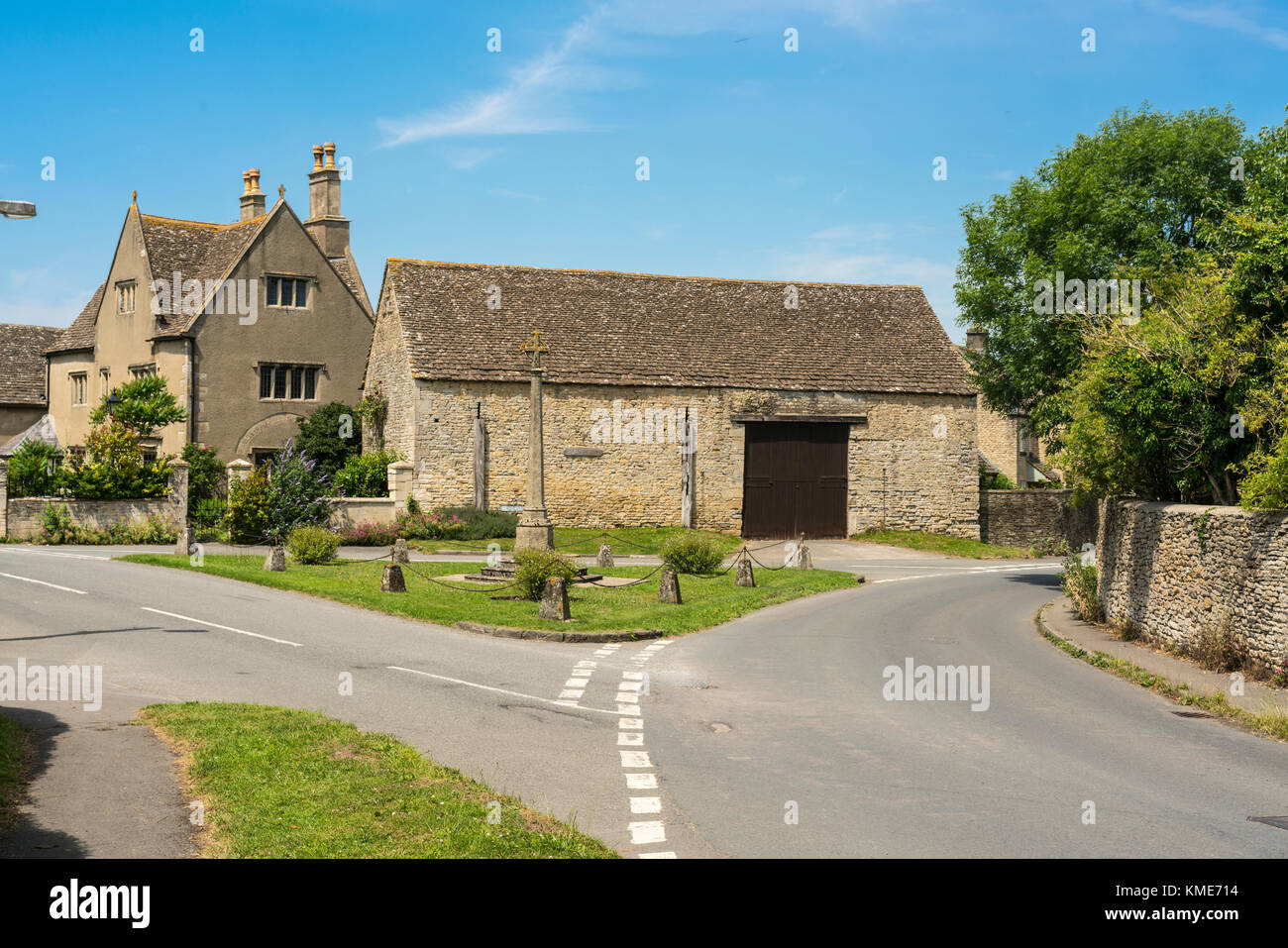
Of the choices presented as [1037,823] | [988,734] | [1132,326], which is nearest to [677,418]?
[1132,326]

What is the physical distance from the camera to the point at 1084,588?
21.2 meters

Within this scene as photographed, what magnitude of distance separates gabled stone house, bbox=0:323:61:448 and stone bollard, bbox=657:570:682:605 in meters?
36.0

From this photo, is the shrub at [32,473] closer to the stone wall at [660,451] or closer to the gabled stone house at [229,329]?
the gabled stone house at [229,329]

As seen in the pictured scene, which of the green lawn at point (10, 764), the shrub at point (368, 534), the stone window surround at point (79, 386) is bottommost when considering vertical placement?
the green lawn at point (10, 764)

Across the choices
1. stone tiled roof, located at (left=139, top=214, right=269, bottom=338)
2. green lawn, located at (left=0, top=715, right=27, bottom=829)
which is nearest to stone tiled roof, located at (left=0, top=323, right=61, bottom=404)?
stone tiled roof, located at (left=139, top=214, right=269, bottom=338)

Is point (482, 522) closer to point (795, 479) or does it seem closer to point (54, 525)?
point (795, 479)

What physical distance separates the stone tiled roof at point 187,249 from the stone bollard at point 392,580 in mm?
22409

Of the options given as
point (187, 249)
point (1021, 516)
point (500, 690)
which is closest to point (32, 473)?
point (187, 249)

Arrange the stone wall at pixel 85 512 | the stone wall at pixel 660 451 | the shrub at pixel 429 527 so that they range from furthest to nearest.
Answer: the stone wall at pixel 660 451
the shrub at pixel 429 527
the stone wall at pixel 85 512

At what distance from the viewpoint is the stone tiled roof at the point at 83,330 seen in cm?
4488

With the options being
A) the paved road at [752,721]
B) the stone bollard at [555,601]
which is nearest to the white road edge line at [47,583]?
the paved road at [752,721]

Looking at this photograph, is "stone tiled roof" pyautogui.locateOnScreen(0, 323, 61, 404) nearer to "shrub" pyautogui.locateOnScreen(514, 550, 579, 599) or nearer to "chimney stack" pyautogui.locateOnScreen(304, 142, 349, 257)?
"chimney stack" pyautogui.locateOnScreen(304, 142, 349, 257)

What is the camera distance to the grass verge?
11479 millimetres
